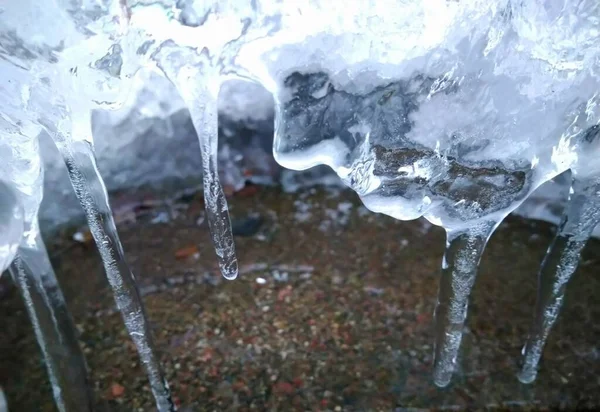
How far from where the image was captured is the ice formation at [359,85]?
1102 mm

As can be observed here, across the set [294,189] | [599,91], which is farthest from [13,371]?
[599,91]

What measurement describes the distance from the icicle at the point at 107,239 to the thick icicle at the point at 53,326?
0.14 metres

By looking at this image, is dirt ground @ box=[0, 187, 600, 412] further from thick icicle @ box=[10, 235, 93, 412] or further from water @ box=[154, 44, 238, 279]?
water @ box=[154, 44, 238, 279]

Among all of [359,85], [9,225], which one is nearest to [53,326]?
[9,225]

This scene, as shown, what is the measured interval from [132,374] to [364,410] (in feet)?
1.77

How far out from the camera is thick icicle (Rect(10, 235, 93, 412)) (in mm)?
1342

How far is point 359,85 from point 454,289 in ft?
1.60

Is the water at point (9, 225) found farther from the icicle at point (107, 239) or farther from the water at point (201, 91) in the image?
the water at point (201, 91)

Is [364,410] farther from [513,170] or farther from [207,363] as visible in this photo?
[513,170]

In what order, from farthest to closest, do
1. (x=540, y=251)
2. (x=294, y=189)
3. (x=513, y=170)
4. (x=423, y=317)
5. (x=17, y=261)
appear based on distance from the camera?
(x=294, y=189), (x=540, y=251), (x=423, y=317), (x=17, y=261), (x=513, y=170)

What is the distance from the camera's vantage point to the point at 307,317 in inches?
66.8

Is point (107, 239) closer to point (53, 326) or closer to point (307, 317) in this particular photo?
point (53, 326)

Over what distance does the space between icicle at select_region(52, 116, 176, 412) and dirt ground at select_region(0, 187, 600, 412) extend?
10cm

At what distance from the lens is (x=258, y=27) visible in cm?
112
